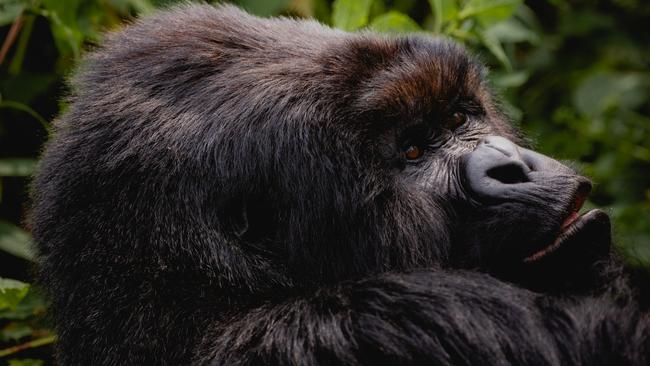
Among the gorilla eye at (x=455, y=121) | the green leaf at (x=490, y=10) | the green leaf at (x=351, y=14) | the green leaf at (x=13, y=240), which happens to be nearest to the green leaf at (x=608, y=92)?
the green leaf at (x=490, y=10)

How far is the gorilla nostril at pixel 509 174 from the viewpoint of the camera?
8.75 ft

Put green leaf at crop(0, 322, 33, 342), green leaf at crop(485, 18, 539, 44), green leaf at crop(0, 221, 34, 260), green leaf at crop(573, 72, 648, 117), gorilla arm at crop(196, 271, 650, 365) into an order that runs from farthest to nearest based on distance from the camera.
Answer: green leaf at crop(573, 72, 648, 117) < green leaf at crop(485, 18, 539, 44) < green leaf at crop(0, 221, 34, 260) < green leaf at crop(0, 322, 33, 342) < gorilla arm at crop(196, 271, 650, 365)

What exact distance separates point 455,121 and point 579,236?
1.92 feet

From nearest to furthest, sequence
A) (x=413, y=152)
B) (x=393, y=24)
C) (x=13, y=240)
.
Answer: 1. (x=413, y=152)
2. (x=393, y=24)
3. (x=13, y=240)

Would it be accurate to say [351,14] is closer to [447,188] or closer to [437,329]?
[447,188]

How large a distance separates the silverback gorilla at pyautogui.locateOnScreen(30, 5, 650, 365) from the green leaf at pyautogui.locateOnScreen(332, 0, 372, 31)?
760 millimetres

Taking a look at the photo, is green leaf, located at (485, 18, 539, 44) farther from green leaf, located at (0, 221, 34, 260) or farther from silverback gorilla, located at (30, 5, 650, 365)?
green leaf, located at (0, 221, 34, 260)

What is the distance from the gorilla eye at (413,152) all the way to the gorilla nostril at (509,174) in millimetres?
228

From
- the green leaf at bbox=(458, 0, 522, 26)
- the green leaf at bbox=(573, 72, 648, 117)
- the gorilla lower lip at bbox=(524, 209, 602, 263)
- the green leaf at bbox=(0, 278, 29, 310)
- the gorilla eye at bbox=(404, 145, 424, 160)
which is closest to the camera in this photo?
the gorilla lower lip at bbox=(524, 209, 602, 263)

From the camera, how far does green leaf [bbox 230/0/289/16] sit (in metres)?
3.87

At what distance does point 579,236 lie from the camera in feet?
8.31

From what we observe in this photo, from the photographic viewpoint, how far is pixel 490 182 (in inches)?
105

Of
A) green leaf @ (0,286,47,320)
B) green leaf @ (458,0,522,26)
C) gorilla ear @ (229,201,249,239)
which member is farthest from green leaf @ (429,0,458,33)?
green leaf @ (0,286,47,320)

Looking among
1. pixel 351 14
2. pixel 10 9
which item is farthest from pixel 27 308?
pixel 351 14
